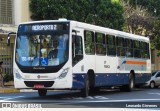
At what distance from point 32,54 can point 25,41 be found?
2.34 ft

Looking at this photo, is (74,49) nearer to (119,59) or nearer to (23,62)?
(23,62)

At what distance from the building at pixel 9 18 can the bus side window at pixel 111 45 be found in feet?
37.6

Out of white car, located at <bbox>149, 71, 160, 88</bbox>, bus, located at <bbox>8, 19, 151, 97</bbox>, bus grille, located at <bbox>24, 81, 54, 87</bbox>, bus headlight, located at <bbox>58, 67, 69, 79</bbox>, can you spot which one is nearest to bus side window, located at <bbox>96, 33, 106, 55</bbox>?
bus, located at <bbox>8, 19, 151, 97</bbox>

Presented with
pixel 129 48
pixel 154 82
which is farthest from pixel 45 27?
pixel 154 82

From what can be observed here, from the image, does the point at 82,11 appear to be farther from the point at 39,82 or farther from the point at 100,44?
the point at 39,82

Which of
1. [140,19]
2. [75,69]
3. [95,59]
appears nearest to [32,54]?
[75,69]

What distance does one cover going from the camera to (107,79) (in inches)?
966

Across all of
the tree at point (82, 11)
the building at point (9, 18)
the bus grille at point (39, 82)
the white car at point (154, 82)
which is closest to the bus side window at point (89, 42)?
the bus grille at point (39, 82)

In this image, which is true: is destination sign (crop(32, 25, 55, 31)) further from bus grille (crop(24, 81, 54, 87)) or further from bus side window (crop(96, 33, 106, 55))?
bus side window (crop(96, 33, 106, 55))

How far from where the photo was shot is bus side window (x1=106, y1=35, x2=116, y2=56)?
2486cm

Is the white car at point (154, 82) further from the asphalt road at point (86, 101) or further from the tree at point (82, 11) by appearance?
the asphalt road at point (86, 101)

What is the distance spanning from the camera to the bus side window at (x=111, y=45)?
979 inches

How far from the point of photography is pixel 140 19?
44.7 metres

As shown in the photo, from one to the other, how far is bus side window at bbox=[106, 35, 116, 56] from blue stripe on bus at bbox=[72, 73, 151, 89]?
109 centimetres
